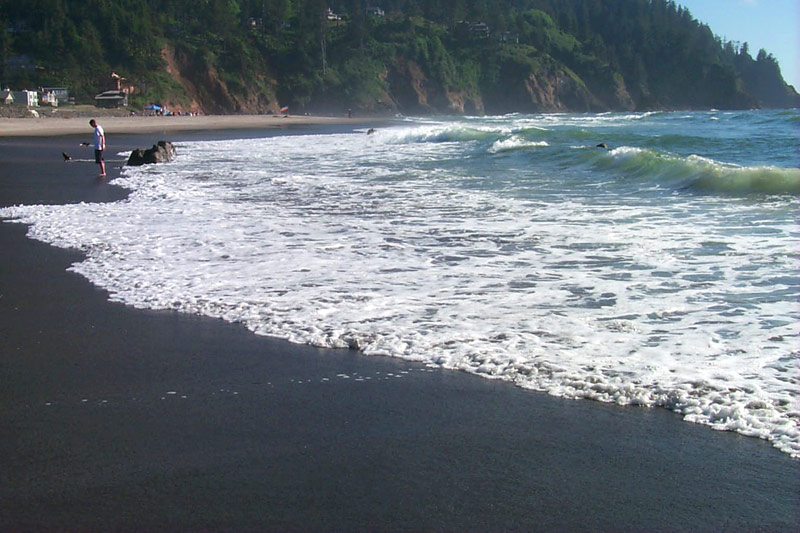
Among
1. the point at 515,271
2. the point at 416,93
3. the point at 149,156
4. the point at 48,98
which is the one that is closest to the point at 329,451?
the point at 515,271

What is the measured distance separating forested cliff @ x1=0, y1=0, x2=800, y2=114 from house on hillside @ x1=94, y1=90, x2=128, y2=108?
2295 millimetres

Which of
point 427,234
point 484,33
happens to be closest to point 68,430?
point 427,234

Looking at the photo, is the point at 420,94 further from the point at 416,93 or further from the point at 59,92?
the point at 59,92

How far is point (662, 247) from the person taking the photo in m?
8.30

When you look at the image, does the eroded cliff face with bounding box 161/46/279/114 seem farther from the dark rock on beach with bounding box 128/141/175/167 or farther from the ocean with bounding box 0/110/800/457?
the ocean with bounding box 0/110/800/457

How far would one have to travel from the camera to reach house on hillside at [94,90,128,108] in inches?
3073

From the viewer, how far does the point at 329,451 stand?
359cm

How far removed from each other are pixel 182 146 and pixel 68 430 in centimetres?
2881

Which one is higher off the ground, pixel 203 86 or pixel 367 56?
pixel 367 56

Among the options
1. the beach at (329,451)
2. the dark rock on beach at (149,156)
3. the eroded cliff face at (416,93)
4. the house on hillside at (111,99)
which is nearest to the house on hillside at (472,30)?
the eroded cliff face at (416,93)

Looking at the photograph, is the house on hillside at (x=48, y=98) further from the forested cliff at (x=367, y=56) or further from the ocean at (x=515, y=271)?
the ocean at (x=515, y=271)

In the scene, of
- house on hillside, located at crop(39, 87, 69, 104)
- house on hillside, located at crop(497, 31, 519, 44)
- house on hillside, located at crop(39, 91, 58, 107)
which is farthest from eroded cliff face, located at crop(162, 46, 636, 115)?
house on hillside, located at crop(39, 91, 58, 107)

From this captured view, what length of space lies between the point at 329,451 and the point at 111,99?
82.9 metres

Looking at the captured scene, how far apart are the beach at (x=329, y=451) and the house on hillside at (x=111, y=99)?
80021 mm
